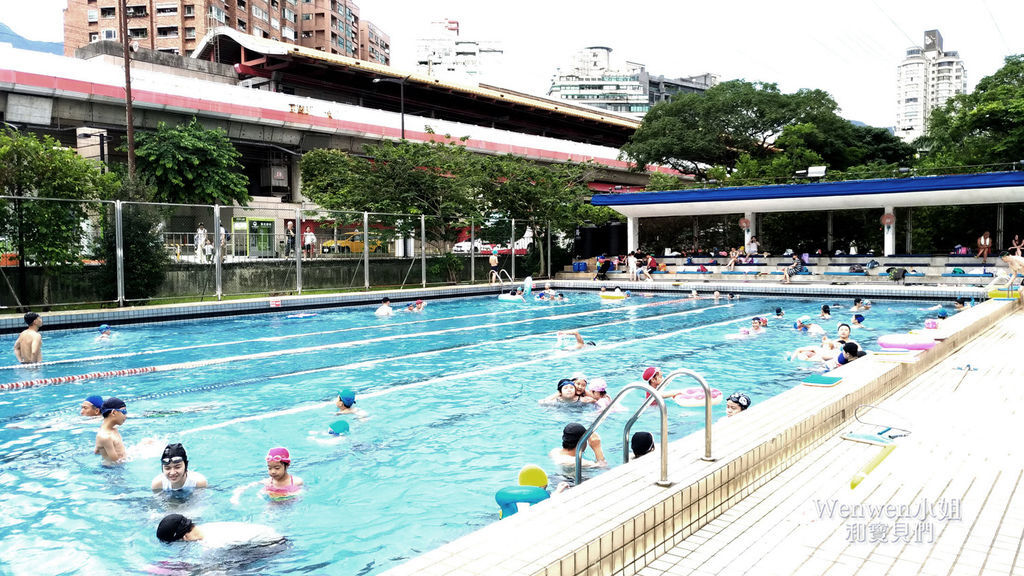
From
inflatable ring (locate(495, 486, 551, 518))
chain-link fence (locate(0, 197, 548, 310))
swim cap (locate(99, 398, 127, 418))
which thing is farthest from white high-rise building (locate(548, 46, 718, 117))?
inflatable ring (locate(495, 486, 551, 518))

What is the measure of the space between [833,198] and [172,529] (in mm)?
27330

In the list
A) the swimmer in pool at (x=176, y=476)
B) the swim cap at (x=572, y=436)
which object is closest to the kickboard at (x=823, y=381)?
the swim cap at (x=572, y=436)

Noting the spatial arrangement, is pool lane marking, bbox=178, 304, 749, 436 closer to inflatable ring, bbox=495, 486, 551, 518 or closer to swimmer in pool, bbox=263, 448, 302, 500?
swimmer in pool, bbox=263, 448, 302, 500

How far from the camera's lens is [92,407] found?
27.8ft

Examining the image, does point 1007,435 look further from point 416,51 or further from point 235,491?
point 416,51

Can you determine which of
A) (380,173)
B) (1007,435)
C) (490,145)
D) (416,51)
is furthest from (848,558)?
(416,51)

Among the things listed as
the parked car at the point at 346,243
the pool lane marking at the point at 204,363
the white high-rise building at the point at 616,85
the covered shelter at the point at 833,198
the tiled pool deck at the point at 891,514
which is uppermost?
the white high-rise building at the point at 616,85

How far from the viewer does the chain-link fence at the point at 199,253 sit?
51.4 ft

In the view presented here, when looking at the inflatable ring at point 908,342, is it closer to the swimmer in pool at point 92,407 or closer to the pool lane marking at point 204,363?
the pool lane marking at point 204,363

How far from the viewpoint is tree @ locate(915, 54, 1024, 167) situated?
31844 mm

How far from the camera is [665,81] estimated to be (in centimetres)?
13875

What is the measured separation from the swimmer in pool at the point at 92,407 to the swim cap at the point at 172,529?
13.4 feet

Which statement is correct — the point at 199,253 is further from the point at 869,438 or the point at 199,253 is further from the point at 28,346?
the point at 869,438

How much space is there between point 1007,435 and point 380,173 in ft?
76.4
